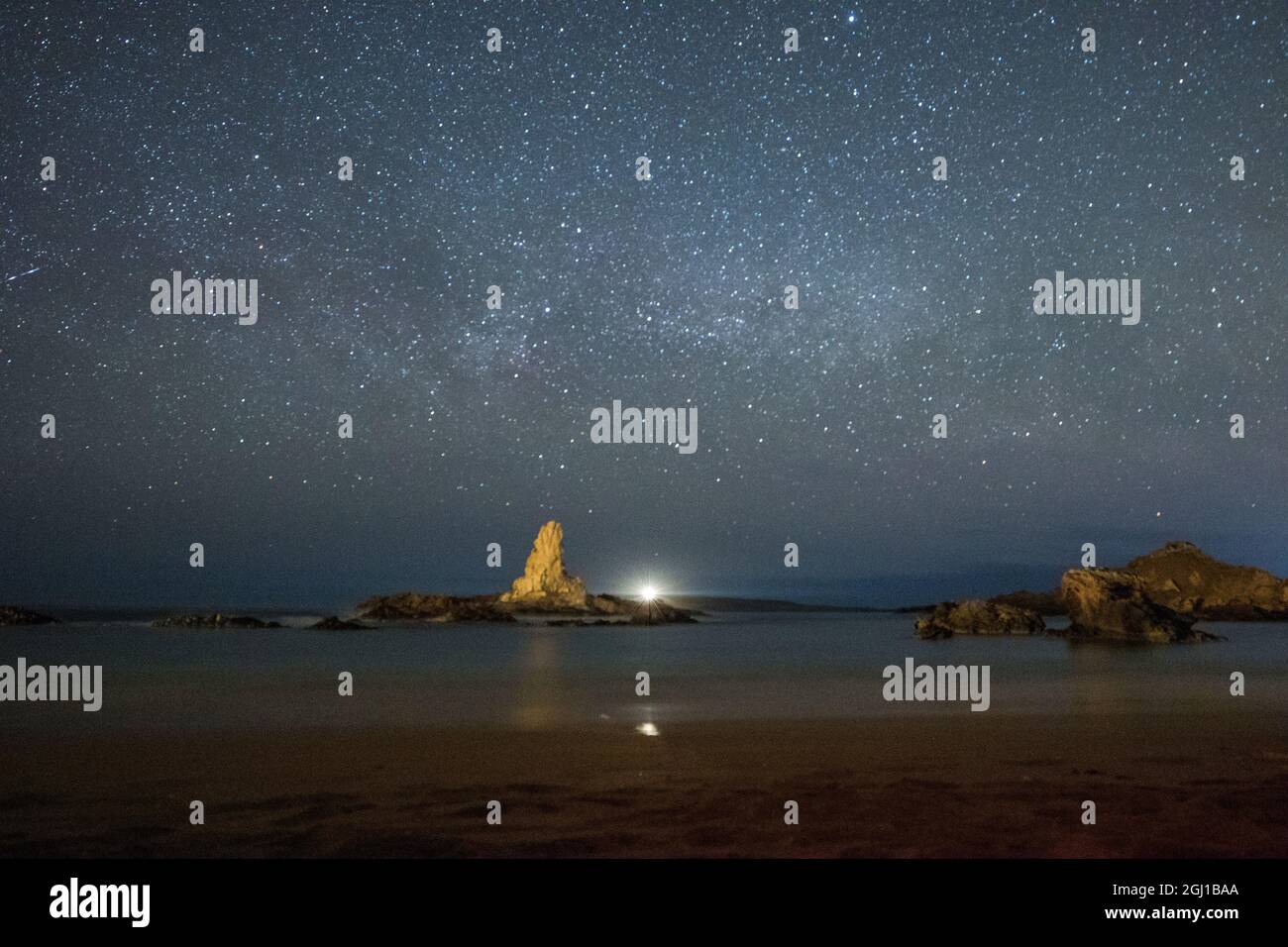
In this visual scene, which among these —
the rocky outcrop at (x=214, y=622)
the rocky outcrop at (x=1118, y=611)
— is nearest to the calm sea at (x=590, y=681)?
the rocky outcrop at (x=1118, y=611)

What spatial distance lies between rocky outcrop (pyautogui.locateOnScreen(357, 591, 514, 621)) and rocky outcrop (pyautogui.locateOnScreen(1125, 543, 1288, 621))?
83.2m

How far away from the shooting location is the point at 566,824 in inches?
487

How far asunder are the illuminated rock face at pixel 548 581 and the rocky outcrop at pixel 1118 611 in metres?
92.1

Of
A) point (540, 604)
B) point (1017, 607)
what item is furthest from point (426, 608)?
point (1017, 607)

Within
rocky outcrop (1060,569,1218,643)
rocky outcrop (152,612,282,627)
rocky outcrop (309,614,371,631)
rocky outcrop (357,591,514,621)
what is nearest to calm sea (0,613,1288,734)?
rocky outcrop (1060,569,1218,643)

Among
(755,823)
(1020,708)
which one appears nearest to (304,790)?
(755,823)

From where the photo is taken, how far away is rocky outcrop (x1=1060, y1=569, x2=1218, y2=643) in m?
55.2

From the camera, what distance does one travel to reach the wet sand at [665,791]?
11.4 meters

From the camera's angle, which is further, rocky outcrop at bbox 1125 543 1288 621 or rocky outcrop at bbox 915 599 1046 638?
rocky outcrop at bbox 1125 543 1288 621

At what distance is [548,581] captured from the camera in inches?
5748

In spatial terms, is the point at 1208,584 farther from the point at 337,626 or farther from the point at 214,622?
the point at 214,622

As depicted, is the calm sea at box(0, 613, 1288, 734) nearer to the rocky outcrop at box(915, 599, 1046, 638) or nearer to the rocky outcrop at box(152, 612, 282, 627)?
the rocky outcrop at box(915, 599, 1046, 638)

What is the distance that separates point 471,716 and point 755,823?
1382 cm

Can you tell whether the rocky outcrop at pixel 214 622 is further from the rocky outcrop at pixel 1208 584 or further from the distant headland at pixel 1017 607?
the rocky outcrop at pixel 1208 584
